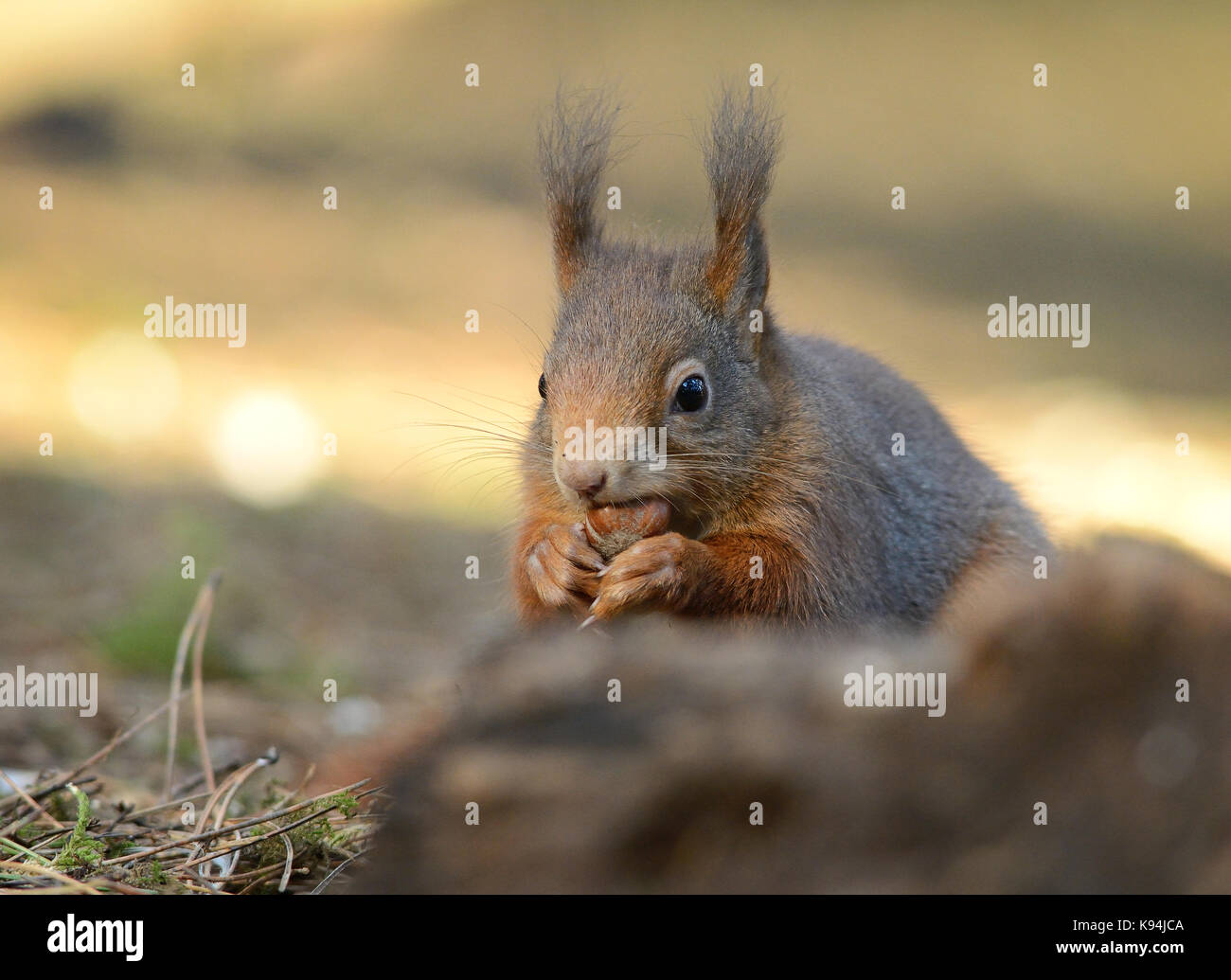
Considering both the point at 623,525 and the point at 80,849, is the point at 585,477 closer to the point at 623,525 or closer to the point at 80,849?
the point at 623,525

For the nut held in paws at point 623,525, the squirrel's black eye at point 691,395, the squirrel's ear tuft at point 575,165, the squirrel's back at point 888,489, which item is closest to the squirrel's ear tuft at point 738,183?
the squirrel's back at point 888,489

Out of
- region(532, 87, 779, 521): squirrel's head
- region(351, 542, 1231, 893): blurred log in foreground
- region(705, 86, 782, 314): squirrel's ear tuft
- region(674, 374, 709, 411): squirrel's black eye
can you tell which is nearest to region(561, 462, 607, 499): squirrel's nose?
region(532, 87, 779, 521): squirrel's head

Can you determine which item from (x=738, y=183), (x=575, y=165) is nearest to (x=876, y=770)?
(x=738, y=183)

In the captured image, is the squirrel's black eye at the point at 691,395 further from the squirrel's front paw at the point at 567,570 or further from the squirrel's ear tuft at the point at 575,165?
the squirrel's ear tuft at the point at 575,165
